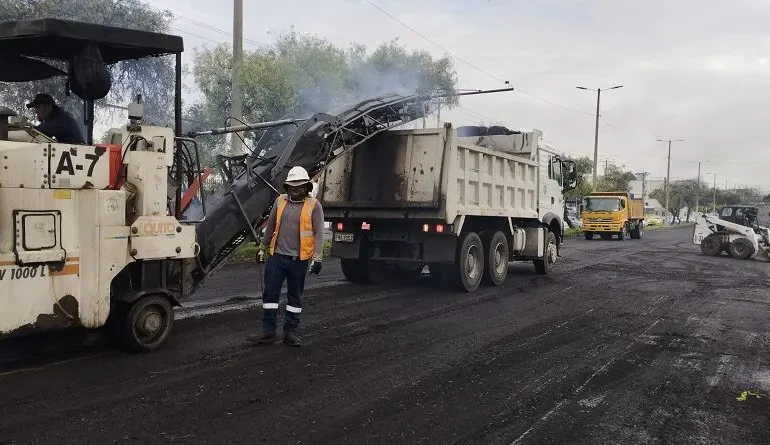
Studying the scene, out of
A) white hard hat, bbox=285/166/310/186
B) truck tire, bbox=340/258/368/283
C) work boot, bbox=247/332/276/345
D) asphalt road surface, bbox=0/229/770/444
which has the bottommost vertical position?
asphalt road surface, bbox=0/229/770/444

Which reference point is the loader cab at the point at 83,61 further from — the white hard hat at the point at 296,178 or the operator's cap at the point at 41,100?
the white hard hat at the point at 296,178

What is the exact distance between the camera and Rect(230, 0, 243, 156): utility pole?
1367 cm

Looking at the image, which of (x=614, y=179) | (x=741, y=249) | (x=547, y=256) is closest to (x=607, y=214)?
(x=741, y=249)

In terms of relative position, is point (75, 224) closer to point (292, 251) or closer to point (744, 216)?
point (292, 251)

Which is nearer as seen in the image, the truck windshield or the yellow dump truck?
the yellow dump truck

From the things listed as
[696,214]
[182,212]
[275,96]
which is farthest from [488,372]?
[696,214]

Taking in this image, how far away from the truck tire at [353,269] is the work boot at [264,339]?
4680mm

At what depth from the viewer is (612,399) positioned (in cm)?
480

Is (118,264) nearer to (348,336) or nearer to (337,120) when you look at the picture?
(348,336)

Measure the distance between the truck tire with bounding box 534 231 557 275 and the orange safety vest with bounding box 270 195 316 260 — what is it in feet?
25.3

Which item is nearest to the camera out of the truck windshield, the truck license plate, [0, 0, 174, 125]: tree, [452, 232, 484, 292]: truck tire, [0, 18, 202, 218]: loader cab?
[0, 18, 202, 218]: loader cab

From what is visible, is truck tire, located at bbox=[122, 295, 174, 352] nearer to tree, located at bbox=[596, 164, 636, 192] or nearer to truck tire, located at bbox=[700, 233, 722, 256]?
truck tire, located at bbox=[700, 233, 722, 256]

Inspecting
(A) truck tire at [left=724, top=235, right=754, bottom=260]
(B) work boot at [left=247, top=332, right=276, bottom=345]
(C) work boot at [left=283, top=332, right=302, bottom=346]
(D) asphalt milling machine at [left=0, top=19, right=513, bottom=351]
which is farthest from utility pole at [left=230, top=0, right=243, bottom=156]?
(A) truck tire at [left=724, top=235, right=754, bottom=260]

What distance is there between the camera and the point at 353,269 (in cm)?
1095
